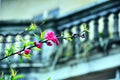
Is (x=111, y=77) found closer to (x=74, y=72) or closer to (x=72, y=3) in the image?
(x=74, y=72)

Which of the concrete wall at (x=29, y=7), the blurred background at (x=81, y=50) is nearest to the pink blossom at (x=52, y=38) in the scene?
the blurred background at (x=81, y=50)

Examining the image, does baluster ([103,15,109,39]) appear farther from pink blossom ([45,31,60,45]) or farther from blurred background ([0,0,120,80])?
pink blossom ([45,31,60,45])

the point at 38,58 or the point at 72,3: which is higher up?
the point at 72,3

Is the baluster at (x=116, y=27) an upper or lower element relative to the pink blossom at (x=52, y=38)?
upper

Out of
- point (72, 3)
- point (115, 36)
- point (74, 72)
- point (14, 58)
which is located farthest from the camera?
point (72, 3)

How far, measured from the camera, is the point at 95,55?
6449 millimetres

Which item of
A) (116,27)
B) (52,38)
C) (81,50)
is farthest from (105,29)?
(52,38)

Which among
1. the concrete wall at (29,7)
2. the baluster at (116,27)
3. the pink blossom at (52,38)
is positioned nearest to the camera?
the pink blossom at (52,38)

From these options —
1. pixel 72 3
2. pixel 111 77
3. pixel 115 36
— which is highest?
pixel 72 3

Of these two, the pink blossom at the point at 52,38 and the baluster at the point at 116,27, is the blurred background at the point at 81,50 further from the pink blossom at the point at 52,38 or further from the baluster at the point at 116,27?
the pink blossom at the point at 52,38

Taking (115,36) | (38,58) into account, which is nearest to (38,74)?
(38,58)

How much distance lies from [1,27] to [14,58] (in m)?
0.72

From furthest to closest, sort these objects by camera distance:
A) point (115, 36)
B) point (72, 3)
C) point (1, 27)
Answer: point (72, 3) → point (1, 27) → point (115, 36)

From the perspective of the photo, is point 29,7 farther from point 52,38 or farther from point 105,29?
point 52,38
